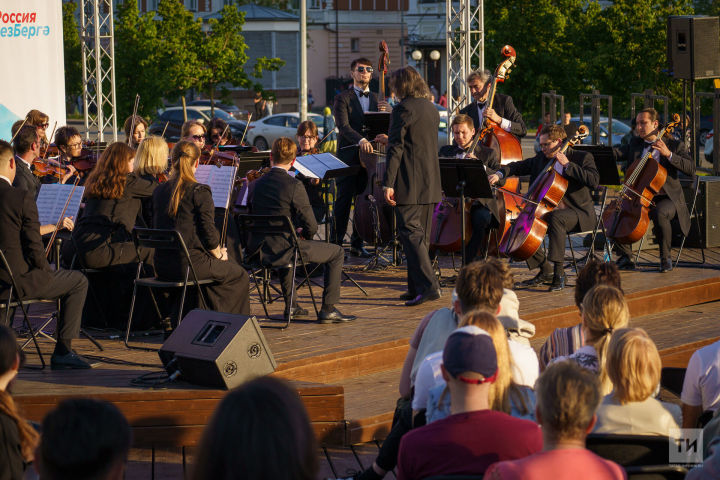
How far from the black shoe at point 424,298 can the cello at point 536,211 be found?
780mm

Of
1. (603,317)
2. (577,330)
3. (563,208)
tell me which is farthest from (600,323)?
(563,208)

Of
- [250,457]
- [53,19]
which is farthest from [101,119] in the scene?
[250,457]

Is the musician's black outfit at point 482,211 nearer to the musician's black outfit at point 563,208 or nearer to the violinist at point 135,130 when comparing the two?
the musician's black outfit at point 563,208

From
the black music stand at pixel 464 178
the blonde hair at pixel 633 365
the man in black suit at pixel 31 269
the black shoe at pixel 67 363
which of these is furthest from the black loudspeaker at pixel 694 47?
the blonde hair at pixel 633 365

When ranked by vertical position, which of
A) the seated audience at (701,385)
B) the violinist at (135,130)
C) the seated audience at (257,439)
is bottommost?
the seated audience at (701,385)

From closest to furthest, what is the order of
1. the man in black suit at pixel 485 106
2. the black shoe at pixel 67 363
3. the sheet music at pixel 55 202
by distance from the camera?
the black shoe at pixel 67 363 → the sheet music at pixel 55 202 → the man in black suit at pixel 485 106

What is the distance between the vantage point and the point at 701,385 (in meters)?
4.30

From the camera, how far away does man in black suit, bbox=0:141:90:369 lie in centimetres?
586

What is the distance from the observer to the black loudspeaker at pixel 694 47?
10.8m

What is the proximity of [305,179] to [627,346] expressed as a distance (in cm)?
A: 600

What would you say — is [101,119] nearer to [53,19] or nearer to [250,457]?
[53,19]

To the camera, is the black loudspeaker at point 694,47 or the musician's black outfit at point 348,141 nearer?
the musician's black outfit at point 348,141

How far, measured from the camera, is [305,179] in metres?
9.44

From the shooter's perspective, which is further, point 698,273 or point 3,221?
point 698,273
